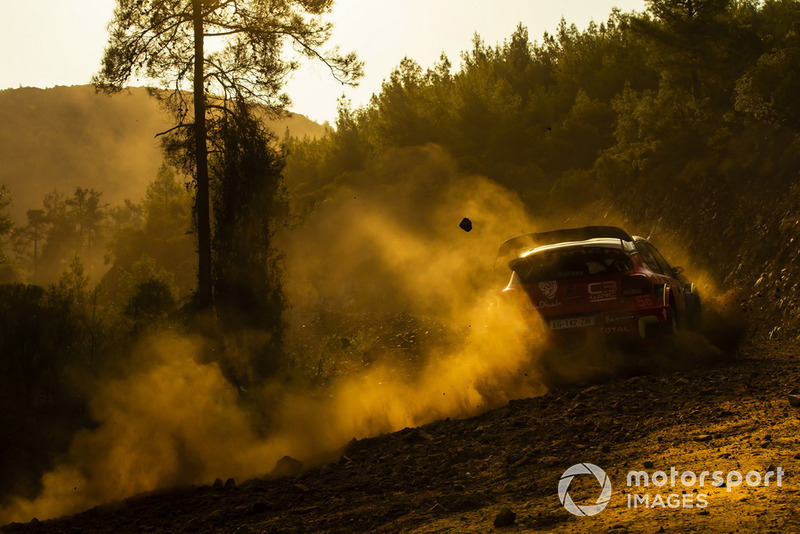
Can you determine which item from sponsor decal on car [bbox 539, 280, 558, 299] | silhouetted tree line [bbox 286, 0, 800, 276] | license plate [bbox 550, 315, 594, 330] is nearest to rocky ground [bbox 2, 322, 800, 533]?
license plate [bbox 550, 315, 594, 330]

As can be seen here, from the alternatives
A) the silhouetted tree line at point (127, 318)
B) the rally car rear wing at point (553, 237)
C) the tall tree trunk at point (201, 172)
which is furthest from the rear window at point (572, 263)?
the tall tree trunk at point (201, 172)

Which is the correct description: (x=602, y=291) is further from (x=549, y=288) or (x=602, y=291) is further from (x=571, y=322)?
(x=549, y=288)

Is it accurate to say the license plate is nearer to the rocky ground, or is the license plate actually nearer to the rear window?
the rear window

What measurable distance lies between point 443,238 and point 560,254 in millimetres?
27336

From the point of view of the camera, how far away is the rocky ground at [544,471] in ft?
13.9

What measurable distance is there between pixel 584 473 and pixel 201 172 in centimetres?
1394

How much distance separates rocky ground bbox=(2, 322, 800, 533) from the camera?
13.9ft

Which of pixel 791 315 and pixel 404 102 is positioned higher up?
pixel 404 102

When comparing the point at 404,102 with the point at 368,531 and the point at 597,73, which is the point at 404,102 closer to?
the point at 597,73

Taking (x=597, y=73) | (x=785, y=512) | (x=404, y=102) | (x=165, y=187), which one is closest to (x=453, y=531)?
(x=785, y=512)

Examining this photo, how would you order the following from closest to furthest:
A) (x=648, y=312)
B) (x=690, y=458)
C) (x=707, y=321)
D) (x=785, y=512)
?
(x=785, y=512) → (x=690, y=458) → (x=648, y=312) → (x=707, y=321)

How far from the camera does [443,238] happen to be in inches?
1453

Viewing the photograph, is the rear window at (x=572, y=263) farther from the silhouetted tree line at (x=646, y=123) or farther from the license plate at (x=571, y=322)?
the silhouetted tree line at (x=646, y=123)

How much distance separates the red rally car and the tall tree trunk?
9359 mm
